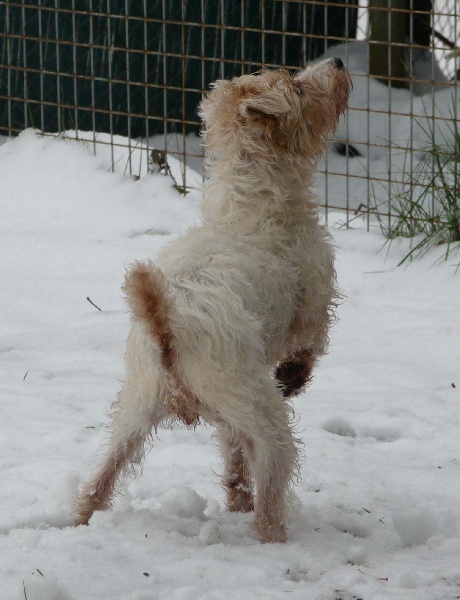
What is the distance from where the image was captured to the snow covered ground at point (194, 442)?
340 centimetres

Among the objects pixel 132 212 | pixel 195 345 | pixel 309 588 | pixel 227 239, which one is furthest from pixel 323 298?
pixel 132 212

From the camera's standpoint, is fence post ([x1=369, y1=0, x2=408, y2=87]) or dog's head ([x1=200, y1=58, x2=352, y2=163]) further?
fence post ([x1=369, y1=0, x2=408, y2=87])

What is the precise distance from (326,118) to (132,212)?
3.64 metres

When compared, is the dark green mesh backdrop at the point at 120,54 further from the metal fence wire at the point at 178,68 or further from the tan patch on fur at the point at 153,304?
the tan patch on fur at the point at 153,304

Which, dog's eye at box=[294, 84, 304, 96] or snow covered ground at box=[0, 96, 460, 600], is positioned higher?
dog's eye at box=[294, 84, 304, 96]

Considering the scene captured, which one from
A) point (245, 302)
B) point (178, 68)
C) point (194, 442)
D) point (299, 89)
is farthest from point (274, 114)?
point (178, 68)

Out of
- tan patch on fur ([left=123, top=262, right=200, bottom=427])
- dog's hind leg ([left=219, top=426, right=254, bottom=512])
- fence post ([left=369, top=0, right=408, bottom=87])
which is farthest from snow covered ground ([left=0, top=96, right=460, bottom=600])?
fence post ([left=369, top=0, right=408, bottom=87])

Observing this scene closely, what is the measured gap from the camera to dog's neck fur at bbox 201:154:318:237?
3869mm

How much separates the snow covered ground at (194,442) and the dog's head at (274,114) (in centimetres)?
125

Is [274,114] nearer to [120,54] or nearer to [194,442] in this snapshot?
[194,442]

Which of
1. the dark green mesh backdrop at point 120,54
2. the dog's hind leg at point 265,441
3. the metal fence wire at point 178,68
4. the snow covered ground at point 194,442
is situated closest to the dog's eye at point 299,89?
the dog's hind leg at point 265,441

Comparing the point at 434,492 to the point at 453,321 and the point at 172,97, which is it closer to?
the point at 453,321

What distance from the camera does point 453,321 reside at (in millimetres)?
5891

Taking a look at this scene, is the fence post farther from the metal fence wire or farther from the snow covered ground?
the snow covered ground
